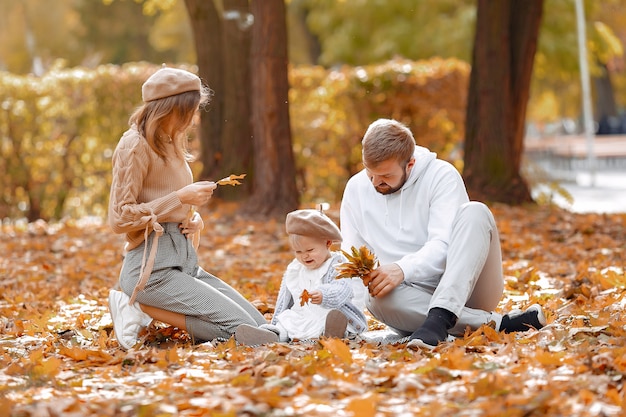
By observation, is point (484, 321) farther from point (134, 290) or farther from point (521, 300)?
point (134, 290)

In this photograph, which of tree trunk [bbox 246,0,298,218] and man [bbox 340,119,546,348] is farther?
tree trunk [bbox 246,0,298,218]

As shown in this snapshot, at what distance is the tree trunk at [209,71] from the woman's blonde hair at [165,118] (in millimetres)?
6742

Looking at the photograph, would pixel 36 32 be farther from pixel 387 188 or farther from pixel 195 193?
pixel 387 188

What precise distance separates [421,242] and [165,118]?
145 cm

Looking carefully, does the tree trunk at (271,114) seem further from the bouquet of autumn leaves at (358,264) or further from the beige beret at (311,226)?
the bouquet of autumn leaves at (358,264)

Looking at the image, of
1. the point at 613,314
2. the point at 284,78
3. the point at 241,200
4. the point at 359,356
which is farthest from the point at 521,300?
the point at 241,200

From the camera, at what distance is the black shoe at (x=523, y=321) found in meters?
5.09

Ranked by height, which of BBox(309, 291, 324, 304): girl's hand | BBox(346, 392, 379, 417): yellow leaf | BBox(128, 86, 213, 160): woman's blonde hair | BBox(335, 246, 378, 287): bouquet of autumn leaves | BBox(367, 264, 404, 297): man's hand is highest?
BBox(128, 86, 213, 160): woman's blonde hair

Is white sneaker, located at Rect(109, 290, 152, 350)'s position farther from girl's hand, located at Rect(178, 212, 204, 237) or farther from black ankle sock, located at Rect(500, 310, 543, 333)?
black ankle sock, located at Rect(500, 310, 543, 333)

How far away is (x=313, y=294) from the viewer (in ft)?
16.4

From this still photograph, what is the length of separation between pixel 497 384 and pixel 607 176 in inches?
848

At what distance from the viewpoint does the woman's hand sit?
16.8 feet

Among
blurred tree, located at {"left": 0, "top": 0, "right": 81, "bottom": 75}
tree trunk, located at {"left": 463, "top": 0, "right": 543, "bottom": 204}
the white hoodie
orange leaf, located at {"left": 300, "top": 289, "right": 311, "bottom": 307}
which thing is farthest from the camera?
blurred tree, located at {"left": 0, "top": 0, "right": 81, "bottom": 75}

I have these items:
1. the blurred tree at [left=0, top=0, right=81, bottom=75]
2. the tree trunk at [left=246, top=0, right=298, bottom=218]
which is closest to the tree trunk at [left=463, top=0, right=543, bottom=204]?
the tree trunk at [left=246, top=0, right=298, bottom=218]
